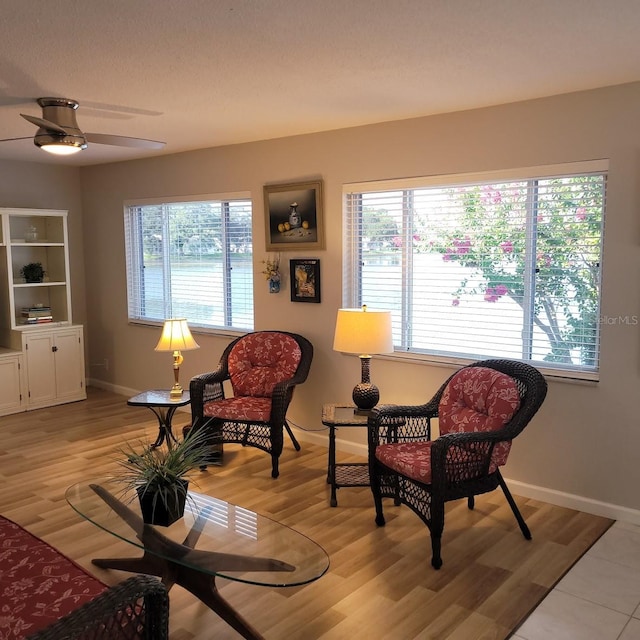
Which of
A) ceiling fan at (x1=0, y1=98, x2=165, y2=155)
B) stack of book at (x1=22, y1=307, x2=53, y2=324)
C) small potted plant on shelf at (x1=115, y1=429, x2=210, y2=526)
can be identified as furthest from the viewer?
stack of book at (x1=22, y1=307, x2=53, y2=324)

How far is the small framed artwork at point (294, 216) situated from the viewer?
4922 mm

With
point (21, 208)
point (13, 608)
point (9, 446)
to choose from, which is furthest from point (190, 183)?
point (13, 608)

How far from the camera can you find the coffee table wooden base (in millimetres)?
2408

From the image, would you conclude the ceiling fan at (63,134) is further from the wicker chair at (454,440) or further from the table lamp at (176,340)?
the wicker chair at (454,440)

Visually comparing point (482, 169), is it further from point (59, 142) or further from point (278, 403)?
point (59, 142)

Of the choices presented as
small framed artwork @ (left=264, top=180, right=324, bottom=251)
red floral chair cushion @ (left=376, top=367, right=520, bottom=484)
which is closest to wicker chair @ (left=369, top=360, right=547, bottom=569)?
red floral chair cushion @ (left=376, top=367, right=520, bottom=484)

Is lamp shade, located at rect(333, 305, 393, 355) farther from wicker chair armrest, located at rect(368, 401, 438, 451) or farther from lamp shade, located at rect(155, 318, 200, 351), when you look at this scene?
lamp shade, located at rect(155, 318, 200, 351)

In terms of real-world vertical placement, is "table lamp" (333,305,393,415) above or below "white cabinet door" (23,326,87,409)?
above

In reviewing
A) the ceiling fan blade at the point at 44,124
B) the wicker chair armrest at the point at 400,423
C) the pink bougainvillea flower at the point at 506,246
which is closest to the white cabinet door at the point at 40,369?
the ceiling fan blade at the point at 44,124

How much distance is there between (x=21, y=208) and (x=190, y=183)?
181cm

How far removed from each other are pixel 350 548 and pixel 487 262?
1.96 meters

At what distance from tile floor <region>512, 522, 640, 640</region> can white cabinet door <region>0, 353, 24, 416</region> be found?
4911 millimetres

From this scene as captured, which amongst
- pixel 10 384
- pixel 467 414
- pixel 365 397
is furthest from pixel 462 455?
pixel 10 384

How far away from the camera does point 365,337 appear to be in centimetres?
405
